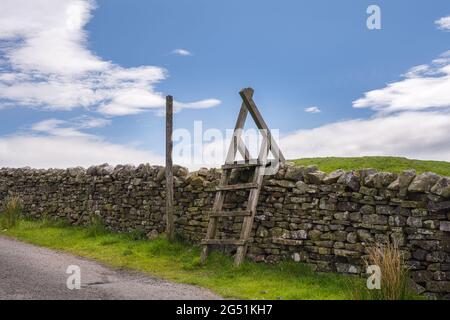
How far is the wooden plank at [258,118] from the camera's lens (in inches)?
412

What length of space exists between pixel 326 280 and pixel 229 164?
3355 millimetres

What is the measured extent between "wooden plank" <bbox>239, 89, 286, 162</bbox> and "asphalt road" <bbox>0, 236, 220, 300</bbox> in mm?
3669

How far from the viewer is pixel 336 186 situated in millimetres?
8945

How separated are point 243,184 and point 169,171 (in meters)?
2.52

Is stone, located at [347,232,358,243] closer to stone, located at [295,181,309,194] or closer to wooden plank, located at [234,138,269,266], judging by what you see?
stone, located at [295,181,309,194]

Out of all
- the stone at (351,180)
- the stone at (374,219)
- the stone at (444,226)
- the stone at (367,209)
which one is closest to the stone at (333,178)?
Result: the stone at (351,180)

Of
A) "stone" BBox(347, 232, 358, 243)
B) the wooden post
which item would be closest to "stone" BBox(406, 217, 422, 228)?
"stone" BBox(347, 232, 358, 243)

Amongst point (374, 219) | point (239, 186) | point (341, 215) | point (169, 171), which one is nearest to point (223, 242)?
point (239, 186)

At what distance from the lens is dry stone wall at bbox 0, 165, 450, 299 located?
7.95 m

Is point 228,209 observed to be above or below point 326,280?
above

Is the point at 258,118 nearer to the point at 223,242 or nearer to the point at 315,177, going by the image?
the point at 315,177

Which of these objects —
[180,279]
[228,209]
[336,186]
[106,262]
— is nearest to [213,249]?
[228,209]

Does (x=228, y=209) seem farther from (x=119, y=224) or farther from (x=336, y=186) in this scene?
(x=119, y=224)

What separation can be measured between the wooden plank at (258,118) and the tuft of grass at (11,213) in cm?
988
